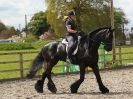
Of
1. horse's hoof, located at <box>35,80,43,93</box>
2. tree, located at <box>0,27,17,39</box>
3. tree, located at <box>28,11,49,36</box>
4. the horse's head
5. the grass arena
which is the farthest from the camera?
tree, located at <box>0,27,17,39</box>

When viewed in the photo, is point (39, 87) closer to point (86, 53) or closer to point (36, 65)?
point (36, 65)

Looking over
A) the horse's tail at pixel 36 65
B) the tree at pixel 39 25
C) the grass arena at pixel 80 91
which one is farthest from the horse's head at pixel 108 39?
the tree at pixel 39 25

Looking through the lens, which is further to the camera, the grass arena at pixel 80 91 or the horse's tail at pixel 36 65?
the horse's tail at pixel 36 65

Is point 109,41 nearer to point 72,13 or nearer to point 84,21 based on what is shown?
point 72,13

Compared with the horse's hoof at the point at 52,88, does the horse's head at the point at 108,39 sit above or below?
→ above

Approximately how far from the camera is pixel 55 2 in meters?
60.6

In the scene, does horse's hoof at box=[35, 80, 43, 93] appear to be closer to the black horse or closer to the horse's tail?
the black horse

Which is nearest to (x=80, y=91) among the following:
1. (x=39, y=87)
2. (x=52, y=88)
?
(x=52, y=88)

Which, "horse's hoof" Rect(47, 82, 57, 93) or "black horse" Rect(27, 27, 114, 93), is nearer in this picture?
"black horse" Rect(27, 27, 114, 93)

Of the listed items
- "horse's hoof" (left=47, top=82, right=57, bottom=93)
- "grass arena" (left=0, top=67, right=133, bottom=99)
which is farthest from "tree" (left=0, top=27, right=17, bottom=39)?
"horse's hoof" (left=47, top=82, right=57, bottom=93)

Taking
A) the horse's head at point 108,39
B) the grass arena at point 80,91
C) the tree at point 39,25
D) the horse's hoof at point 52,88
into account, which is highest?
the tree at point 39,25

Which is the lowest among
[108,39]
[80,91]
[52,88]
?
[80,91]

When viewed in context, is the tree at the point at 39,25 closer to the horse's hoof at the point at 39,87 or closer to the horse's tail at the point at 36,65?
the horse's tail at the point at 36,65

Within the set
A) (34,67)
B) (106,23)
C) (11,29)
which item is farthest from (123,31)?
(34,67)
